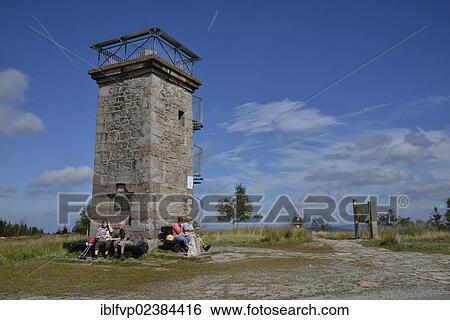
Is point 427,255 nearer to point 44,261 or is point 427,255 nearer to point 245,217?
point 44,261

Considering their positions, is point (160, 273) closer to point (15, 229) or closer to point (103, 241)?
point (103, 241)

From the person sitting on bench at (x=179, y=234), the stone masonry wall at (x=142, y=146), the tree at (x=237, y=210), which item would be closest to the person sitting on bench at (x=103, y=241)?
the stone masonry wall at (x=142, y=146)

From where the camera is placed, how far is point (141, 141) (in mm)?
12422

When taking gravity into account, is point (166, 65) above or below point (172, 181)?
above

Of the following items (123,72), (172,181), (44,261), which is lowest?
(44,261)

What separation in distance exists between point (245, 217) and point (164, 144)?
17.6 m

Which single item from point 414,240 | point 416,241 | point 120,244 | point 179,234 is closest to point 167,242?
point 179,234

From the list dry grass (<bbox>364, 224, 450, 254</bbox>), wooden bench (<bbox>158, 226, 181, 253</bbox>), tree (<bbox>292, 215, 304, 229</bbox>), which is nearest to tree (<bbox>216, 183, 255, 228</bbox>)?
tree (<bbox>292, 215, 304, 229</bbox>)

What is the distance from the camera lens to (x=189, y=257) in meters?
10.7

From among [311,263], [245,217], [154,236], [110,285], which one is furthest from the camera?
[245,217]

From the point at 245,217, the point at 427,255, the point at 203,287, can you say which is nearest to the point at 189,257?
the point at 203,287

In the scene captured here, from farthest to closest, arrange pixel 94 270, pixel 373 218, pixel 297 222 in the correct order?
1. pixel 297 222
2. pixel 373 218
3. pixel 94 270

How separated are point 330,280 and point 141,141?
745 cm

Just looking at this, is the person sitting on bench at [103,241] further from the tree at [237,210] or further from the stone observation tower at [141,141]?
the tree at [237,210]
